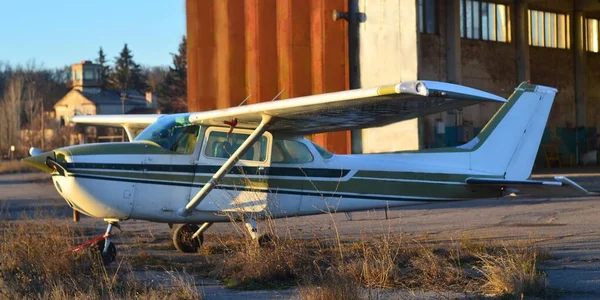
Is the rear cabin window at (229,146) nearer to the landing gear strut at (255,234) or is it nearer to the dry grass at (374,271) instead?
the landing gear strut at (255,234)

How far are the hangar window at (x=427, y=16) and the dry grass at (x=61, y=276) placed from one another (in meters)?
20.0

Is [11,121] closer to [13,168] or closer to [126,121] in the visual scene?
[13,168]

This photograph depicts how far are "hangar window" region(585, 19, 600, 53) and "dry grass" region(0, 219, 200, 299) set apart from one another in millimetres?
32873

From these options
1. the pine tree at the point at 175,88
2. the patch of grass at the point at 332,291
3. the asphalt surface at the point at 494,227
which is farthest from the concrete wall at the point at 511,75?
the pine tree at the point at 175,88

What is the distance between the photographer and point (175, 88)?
2950 inches

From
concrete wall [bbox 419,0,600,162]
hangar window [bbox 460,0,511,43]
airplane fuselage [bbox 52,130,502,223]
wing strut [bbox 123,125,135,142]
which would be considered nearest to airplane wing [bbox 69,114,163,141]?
wing strut [bbox 123,125,135,142]

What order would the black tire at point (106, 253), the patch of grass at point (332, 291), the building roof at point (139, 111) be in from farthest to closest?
the building roof at point (139, 111), the black tire at point (106, 253), the patch of grass at point (332, 291)

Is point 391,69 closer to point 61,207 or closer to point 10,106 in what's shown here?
point 61,207

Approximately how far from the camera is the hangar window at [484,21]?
3131 cm

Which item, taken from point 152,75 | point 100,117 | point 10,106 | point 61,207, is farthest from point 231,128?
point 152,75

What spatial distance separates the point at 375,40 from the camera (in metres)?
26.4

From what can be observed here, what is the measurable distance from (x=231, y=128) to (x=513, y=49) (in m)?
24.8

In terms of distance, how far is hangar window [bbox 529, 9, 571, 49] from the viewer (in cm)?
3538

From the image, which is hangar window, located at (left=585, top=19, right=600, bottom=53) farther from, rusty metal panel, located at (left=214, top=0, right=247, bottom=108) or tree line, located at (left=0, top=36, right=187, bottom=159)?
tree line, located at (left=0, top=36, right=187, bottom=159)
